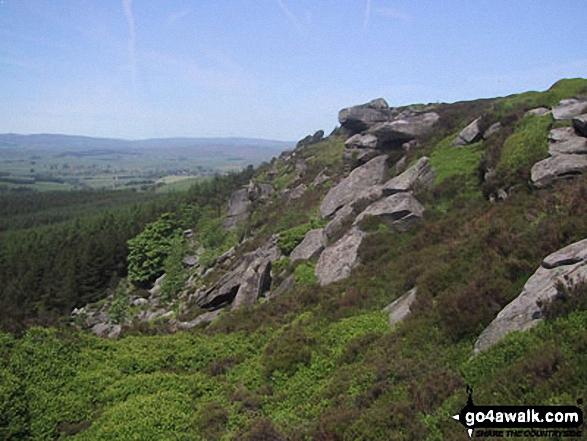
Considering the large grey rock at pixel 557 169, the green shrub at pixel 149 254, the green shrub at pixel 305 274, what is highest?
the large grey rock at pixel 557 169

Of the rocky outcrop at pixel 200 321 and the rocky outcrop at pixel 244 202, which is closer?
the rocky outcrop at pixel 200 321

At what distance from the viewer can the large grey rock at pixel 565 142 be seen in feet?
52.0

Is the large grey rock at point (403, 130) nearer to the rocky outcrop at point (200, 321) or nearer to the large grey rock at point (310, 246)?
the large grey rock at point (310, 246)

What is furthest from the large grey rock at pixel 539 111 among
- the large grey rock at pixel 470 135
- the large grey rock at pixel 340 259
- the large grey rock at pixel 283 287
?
the large grey rock at pixel 283 287

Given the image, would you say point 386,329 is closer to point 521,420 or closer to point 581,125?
point 521,420

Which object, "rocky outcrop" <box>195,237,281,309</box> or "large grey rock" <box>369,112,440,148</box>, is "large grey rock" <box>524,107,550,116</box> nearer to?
"large grey rock" <box>369,112,440,148</box>

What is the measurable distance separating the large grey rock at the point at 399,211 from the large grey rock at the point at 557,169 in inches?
212

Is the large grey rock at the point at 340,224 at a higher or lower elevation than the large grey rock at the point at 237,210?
higher

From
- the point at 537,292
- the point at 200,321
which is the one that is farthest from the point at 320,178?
the point at 537,292

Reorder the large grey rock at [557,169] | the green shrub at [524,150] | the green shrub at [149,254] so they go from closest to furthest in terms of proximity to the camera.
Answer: the large grey rock at [557,169] < the green shrub at [524,150] < the green shrub at [149,254]

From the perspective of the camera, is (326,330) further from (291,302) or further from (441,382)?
(441,382)

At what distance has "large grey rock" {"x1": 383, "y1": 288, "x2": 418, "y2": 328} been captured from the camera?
40.3 feet

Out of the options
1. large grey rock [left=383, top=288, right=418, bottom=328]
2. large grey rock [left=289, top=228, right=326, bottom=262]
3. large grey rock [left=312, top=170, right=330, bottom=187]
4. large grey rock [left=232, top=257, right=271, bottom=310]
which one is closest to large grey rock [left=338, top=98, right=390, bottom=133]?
large grey rock [left=312, top=170, right=330, bottom=187]

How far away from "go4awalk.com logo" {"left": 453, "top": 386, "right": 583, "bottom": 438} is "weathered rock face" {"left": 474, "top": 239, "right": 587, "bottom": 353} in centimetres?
239
